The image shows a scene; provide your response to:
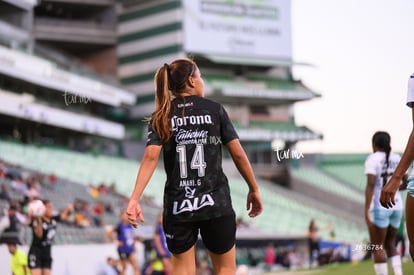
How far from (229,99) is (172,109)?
138 feet

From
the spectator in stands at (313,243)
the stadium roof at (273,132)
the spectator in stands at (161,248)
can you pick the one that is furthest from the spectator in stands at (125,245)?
the stadium roof at (273,132)

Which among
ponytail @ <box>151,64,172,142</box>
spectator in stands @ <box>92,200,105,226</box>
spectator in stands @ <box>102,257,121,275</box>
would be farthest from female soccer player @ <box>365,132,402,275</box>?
spectator in stands @ <box>92,200,105,226</box>

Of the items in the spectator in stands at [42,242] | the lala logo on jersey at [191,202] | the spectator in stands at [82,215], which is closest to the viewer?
the lala logo on jersey at [191,202]

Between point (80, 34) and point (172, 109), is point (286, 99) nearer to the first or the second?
point (80, 34)

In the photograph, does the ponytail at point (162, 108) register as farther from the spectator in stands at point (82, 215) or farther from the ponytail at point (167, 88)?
the spectator in stands at point (82, 215)

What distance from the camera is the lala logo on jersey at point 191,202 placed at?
17.1 feet

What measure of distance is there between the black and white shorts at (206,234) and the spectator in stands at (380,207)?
12.4 feet

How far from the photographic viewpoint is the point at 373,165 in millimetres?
8680

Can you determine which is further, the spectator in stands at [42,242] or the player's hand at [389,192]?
the spectator in stands at [42,242]

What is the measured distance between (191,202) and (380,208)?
4150 millimetres

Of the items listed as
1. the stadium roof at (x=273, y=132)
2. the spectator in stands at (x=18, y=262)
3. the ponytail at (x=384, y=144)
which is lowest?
the spectator in stands at (x=18, y=262)

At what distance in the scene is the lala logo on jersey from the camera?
5.22 meters

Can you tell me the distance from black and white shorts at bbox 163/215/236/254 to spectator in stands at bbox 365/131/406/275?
378cm

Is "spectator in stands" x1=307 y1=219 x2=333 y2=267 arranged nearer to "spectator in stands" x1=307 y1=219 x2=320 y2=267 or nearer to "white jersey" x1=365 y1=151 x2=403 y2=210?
"spectator in stands" x1=307 y1=219 x2=320 y2=267
